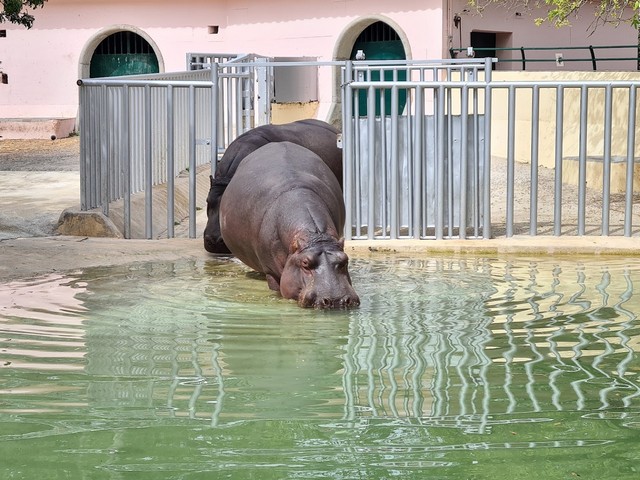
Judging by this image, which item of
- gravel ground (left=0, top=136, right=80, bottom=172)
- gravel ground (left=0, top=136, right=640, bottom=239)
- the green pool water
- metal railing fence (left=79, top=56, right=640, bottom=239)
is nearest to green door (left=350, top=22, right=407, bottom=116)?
gravel ground (left=0, top=136, right=80, bottom=172)

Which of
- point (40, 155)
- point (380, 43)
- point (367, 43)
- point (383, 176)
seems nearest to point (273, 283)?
point (383, 176)

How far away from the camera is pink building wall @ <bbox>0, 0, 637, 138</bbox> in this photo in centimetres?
2355

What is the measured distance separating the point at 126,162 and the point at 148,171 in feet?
0.95

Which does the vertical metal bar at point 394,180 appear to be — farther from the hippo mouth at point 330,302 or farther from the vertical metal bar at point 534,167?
the hippo mouth at point 330,302

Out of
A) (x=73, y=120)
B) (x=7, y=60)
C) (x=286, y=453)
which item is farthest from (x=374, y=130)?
(x=7, y=60)

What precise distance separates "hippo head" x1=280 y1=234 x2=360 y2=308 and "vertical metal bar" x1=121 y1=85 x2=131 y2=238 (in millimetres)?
3542

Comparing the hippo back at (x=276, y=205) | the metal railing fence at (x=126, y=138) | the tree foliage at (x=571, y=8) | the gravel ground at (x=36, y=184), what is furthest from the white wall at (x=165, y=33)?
the hippo back at (x=276, y=205)

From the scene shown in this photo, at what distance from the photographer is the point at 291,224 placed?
8062 mm

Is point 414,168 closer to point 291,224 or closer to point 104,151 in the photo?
point 291,224

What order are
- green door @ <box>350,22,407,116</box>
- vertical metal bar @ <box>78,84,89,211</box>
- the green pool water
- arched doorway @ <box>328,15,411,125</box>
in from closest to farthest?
1. the green pool water
2. vertical metal bar @ <box>78,84,89,211</box>
3. arched doorway @ <box>328,15,411,125</box>
4. green door @ <box>350,22,407,116</box>

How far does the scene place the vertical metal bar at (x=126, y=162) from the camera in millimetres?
11062

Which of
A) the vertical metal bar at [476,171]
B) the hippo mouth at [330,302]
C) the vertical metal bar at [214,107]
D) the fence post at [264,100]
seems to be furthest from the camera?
the fence post at [264,100]

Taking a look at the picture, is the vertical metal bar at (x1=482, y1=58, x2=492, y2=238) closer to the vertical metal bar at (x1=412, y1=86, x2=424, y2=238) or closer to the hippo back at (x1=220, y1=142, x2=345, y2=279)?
the vertical metal bar at (x1=412, y1=86, x2=424, y2=238)

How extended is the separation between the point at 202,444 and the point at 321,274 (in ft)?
10.1
